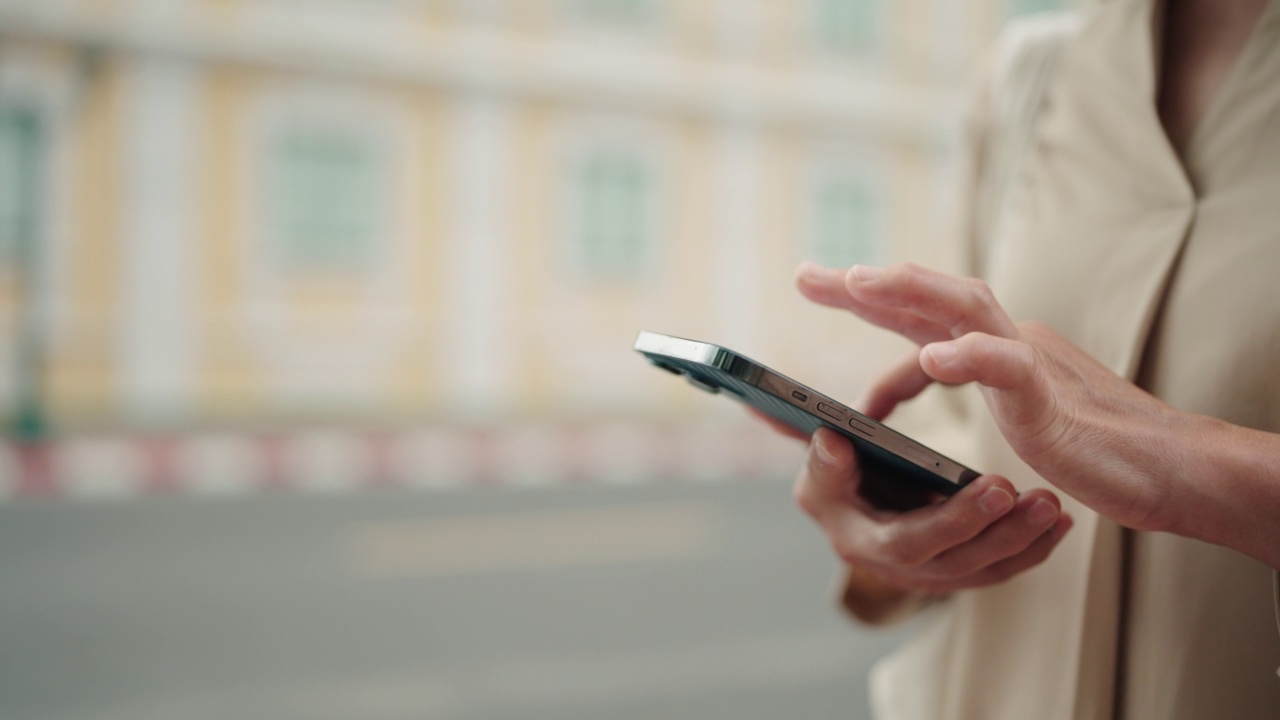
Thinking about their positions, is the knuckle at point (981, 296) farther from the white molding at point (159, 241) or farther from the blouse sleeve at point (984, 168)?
the white molding at point (159, 241)

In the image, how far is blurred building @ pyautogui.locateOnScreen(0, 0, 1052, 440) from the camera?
25.1 ft

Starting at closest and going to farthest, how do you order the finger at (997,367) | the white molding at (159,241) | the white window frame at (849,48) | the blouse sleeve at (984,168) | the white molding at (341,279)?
the finger at (997,367), the blouse sleeve at (984,168), the white molding at (159,241), the white molding at (341,279), the white window frame at (849,48)

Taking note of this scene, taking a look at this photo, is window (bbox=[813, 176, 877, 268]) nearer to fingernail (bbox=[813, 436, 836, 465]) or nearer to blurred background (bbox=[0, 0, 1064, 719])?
blurred background (bbox=[0, 0, 1064, 719])

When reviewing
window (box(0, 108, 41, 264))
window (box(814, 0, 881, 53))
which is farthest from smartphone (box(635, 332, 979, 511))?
window (box(814, 0, 881, 53))

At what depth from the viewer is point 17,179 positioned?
24.8 feet

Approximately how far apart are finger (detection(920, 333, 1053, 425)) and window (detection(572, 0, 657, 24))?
948 cm

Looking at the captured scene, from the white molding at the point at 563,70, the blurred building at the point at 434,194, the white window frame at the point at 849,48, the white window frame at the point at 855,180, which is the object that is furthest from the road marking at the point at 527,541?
the white window frame at the point at 849,48

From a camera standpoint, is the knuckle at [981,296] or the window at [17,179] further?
the window at [17,179]

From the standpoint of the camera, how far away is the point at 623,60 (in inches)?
372

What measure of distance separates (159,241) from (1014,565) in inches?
332

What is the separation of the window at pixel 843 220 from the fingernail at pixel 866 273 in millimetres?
10095

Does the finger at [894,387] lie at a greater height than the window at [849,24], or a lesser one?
lesser

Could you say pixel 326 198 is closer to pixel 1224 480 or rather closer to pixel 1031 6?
pixel 1224 480

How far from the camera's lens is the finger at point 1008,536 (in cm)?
67
